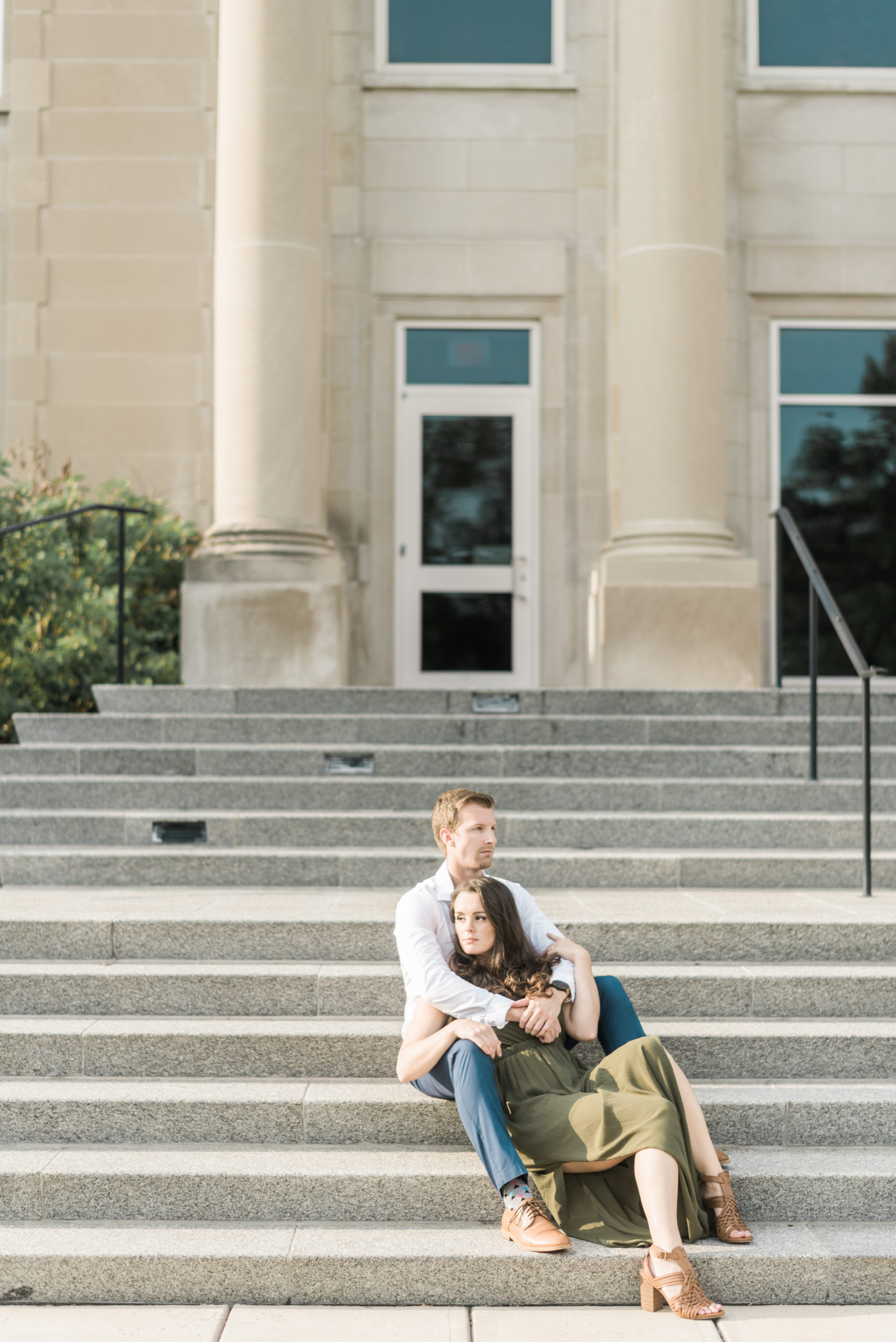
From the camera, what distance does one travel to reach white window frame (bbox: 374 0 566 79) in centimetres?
1102

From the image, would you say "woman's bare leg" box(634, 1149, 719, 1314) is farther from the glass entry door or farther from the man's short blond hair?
the glass entry door

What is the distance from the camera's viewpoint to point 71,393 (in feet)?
36.8

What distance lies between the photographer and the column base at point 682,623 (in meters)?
9.61

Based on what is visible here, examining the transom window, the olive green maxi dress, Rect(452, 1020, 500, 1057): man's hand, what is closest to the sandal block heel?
the olive green maxi dress

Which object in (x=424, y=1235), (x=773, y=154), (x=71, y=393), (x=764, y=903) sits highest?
(x=773, y=154)

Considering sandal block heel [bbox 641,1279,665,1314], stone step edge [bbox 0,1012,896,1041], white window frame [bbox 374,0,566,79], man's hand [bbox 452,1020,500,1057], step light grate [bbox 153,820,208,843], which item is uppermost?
white window frame [bbox 374,0,566,79]

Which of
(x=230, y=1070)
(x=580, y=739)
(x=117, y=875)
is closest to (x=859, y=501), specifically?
(x=580, y=739)

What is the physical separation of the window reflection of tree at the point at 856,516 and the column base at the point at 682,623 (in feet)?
5.48

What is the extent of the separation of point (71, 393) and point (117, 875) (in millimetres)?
6579

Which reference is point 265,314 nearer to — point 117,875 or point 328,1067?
point 117,875

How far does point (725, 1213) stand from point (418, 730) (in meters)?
4.14

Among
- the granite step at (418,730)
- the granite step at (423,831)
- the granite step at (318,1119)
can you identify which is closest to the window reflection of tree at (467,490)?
the granite step at (418,730)

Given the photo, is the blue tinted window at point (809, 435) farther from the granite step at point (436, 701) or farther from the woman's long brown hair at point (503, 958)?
the woman's long brown hair at point (503, 958)

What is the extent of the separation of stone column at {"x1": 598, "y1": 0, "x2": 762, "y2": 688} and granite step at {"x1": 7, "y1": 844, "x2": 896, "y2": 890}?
3757 mm
